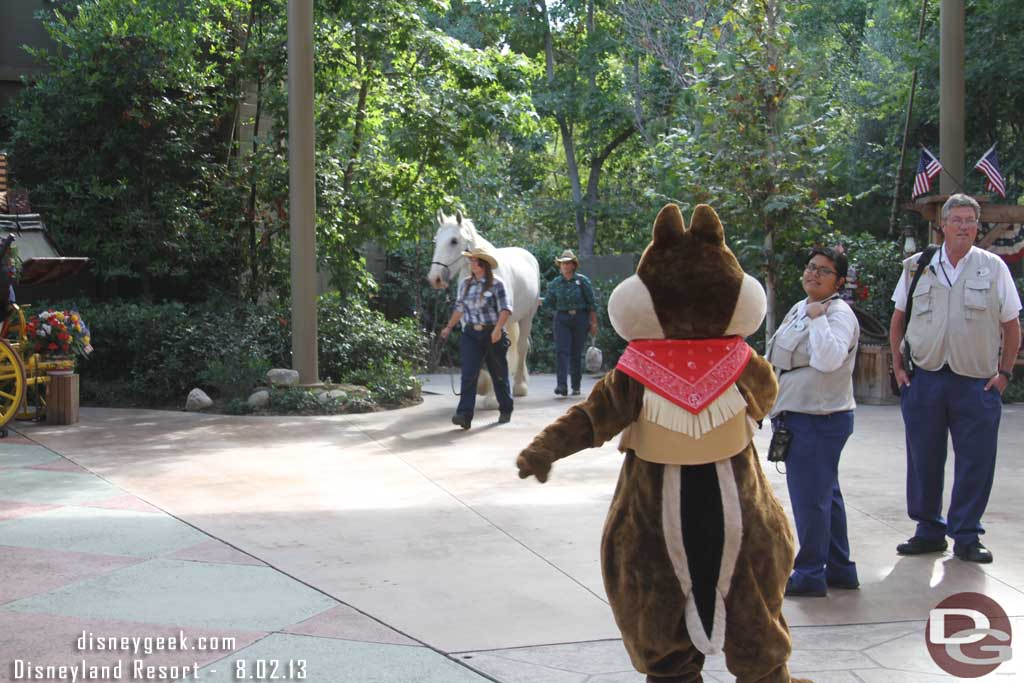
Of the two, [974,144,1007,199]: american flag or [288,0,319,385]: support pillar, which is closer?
[288,0,319,385]: support pillar

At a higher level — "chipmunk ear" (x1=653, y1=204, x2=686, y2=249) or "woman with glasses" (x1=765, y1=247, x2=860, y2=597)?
"chipmunk ear" (x1=653, y1=204, x2=686, y2=249)

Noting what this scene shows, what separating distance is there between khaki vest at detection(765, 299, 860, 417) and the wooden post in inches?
308

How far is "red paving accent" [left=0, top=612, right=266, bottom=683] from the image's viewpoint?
4266mm

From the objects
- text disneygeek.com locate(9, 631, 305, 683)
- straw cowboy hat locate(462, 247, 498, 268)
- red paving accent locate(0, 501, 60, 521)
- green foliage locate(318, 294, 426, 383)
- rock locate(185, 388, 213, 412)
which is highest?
straw cowboy hat locate(462, 247, 498, 268)

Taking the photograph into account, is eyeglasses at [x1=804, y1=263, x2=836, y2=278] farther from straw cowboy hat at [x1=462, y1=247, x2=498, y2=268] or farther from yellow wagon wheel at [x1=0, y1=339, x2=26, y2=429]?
yellow wagon wheel at [x1=0, y1=339, x2=26, y2=429]

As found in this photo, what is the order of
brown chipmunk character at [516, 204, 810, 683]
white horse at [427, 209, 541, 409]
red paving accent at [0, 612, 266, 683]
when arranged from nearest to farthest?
brown chipmunk character at [516, 204, 810, 683]
red paving accent at [0, 612, 266, 683]
white horse at [427, 209, 541, 409]

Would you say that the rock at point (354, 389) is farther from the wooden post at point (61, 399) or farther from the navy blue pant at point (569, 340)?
the wooden post at point (61, 399)

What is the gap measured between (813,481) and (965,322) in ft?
4.79

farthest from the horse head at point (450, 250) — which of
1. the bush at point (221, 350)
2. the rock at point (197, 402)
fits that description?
the rock at point (197, 402)

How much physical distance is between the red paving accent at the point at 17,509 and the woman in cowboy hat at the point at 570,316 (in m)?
7.88

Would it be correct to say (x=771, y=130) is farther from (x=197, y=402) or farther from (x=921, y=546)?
(x=921, y=546)

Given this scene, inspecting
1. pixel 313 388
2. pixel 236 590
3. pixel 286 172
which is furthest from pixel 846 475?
pixel 286 172

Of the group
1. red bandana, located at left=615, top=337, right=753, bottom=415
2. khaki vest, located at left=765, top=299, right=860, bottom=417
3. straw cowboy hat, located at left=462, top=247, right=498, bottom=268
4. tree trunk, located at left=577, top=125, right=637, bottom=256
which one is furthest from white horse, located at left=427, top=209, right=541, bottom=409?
tree trunk, located at left=577, top=125, right=637, bottom=256

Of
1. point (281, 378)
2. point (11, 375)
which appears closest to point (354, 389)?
point (281, 378)
